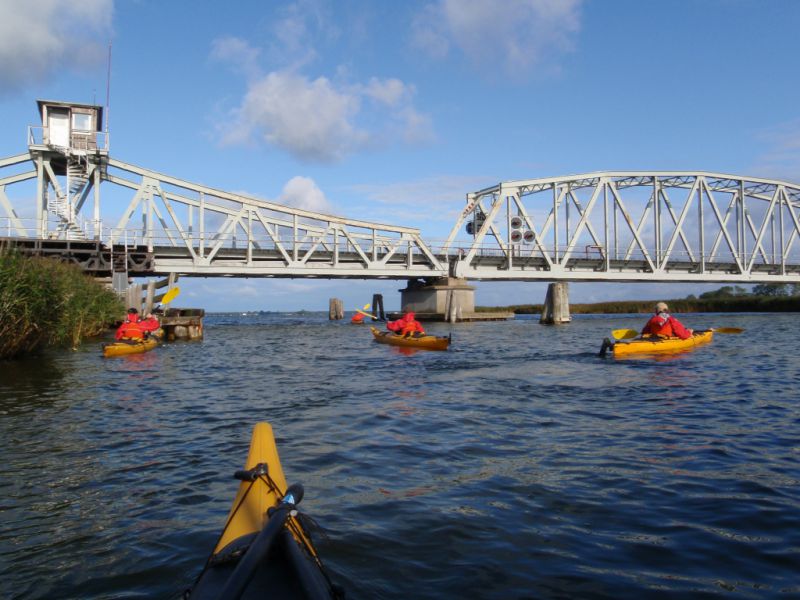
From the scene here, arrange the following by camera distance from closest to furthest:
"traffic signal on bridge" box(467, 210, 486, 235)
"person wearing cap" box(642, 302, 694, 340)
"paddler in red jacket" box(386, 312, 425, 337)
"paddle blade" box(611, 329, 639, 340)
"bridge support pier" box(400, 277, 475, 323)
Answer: "person wearing cap" box(642, 302, 694, 340) < "paddle blade" box(611, 329, 639, 340) < "paddler in red jacket" box(386, 312, 425, 337) < "bridge support pier" box(400, 277, 475, 323) < "traffic signal on bridge" box(467, 210, 486, 235)

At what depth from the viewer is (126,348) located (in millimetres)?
19672

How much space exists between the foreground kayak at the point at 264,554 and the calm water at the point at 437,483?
671 mm

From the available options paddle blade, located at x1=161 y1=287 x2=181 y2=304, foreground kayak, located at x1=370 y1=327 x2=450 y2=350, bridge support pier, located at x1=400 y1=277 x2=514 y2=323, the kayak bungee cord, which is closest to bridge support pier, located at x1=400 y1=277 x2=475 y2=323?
bridge support pier, located at x1=400 y1=277 x2=514 y2=323

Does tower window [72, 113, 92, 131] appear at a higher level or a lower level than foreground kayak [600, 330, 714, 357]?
higher

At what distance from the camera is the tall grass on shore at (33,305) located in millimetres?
14695

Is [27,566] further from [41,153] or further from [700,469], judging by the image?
[41,153]

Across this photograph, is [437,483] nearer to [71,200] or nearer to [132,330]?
[132,330]

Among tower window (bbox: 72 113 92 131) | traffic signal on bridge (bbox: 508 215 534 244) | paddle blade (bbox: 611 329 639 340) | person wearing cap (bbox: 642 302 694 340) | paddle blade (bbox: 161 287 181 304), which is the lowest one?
paddle blade (bbox: 611 329 639 340)

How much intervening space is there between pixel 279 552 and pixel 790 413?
949 centimetres

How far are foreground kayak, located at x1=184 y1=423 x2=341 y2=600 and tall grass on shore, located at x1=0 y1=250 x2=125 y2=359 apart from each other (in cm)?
1327

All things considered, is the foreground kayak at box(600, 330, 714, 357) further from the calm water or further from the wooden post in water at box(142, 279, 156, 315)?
the wooden post in water at box(142, 279, 156, 315)

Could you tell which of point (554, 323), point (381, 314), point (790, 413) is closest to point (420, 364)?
point (790, 413)

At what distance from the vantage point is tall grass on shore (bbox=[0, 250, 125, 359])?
1470 centimetres

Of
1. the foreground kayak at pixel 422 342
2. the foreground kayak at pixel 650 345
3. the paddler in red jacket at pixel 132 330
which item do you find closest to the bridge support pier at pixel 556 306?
the foreground kayak at pixel 422 342
